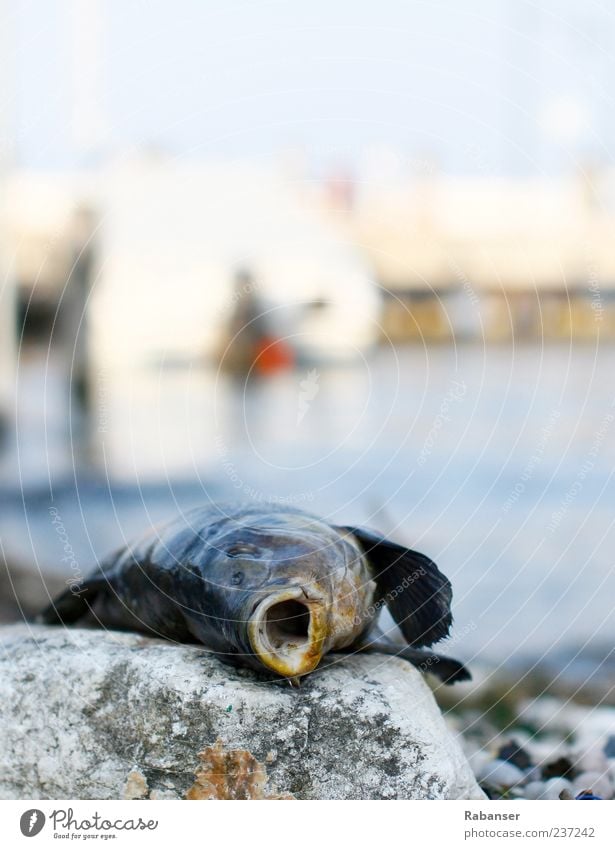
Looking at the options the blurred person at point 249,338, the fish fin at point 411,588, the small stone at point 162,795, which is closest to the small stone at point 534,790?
the fish fin at point 411,588

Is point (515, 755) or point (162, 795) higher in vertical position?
point (162, 795)

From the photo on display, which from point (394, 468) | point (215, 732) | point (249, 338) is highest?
point (249, 338)

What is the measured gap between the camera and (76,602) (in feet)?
6.95

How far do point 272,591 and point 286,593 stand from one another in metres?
0.02

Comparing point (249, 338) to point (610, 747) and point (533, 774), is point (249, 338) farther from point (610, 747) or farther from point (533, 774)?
point (533, 774)

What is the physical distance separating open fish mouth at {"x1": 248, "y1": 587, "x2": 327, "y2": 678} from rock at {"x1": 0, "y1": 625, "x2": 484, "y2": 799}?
0.08m

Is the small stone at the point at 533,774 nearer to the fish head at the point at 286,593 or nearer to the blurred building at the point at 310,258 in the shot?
the fish head at the point at 286,593

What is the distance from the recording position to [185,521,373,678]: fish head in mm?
1646

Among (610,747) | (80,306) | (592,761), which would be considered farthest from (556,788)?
(80,306)

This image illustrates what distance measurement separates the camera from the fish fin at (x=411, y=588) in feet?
6.09

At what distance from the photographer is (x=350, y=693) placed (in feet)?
5.62

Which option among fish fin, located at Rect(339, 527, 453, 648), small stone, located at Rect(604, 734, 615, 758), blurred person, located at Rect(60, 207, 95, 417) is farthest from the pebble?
blurred person, located at Rect(60, 207, 95, 417)

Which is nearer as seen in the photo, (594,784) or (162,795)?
(162,795)
